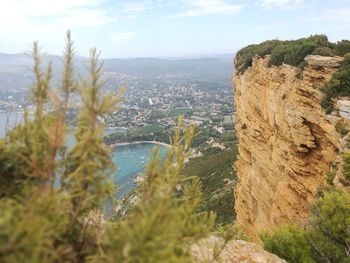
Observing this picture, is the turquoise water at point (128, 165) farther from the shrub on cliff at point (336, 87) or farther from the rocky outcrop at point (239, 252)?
the rocky outcrop at point (239, 252)

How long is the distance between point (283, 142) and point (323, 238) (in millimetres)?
8435

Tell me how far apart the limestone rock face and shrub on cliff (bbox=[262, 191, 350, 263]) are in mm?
4905

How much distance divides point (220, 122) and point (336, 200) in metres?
100

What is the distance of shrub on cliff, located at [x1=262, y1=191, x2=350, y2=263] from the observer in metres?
9.81

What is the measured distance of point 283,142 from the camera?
60.1ft

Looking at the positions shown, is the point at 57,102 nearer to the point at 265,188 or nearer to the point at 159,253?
the point at 159,253

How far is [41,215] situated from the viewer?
8.96 ft

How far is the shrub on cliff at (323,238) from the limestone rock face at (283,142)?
490cm

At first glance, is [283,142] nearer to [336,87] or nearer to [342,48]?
[336,87]

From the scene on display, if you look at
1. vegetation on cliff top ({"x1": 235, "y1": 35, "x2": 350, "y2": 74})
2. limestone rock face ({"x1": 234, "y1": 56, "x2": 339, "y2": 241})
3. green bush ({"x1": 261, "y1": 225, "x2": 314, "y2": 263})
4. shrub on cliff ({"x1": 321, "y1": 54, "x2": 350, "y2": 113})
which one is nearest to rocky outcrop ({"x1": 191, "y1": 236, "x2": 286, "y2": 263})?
green bush ({"x1": 261, "y1": 225, "x2": 314, "y2": 263})

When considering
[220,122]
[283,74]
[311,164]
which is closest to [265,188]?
[311,164]

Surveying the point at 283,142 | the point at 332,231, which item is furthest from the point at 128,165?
the point at 332,231

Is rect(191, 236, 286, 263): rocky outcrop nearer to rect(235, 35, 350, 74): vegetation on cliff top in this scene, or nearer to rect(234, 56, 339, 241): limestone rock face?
rect(234, 56, 339, 241): limestone rock face

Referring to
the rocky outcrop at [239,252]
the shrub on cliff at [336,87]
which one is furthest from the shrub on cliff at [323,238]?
the shrub on cliff at [336,87]
